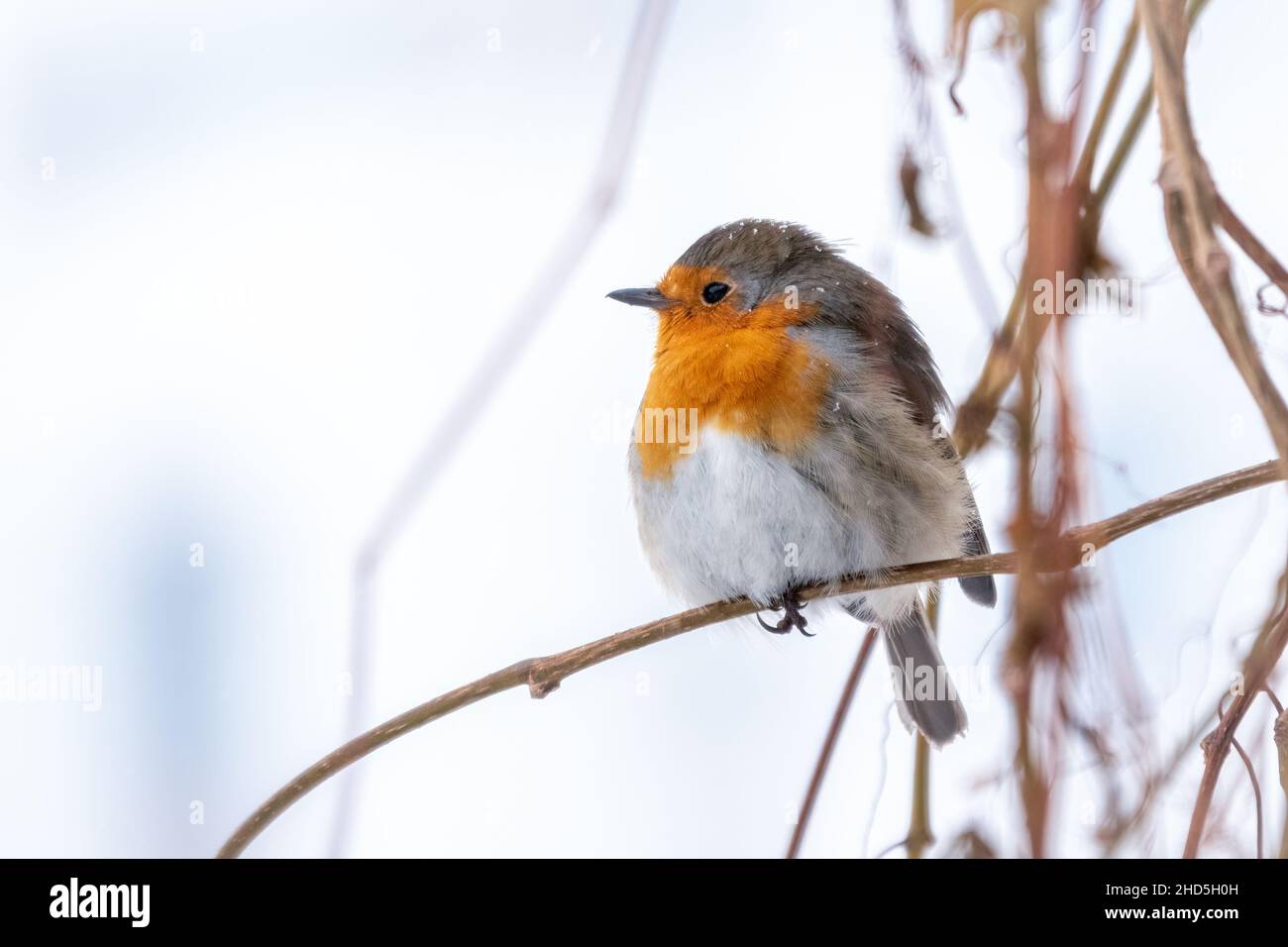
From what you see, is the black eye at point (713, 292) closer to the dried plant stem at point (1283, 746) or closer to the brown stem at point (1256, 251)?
the brown stem at point (1256, 251)

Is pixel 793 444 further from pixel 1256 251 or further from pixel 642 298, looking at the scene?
pixel 1256 251

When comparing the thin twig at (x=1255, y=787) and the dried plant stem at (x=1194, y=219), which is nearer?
the dried plant stem at (x=1194, y=219)

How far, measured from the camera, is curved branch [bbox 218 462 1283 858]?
139 centimetres

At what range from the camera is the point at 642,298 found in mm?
3301

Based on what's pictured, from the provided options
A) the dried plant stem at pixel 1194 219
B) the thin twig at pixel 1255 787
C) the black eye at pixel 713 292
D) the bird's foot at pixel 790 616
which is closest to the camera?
the dried plant stem at pixel 1194 219

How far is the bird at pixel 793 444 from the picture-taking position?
2.91 m

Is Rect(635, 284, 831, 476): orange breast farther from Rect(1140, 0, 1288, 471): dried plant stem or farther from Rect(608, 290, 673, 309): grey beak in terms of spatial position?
Rect(1140, 0, 1288, 471): dried plant stem

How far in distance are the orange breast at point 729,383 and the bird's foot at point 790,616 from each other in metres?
0.41

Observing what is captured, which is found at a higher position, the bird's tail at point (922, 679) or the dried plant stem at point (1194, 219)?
the dried plant stem at point (1194, 219)

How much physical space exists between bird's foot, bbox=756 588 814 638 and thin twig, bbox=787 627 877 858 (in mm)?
1072

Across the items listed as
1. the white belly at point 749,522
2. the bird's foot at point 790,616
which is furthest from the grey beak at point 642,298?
the bird's foot at point 790,616

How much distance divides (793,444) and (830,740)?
43.4 inches

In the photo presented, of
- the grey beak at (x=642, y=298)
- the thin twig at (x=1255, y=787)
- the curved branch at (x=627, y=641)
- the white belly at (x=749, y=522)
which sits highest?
the grey beak at (x=642, y=298)
